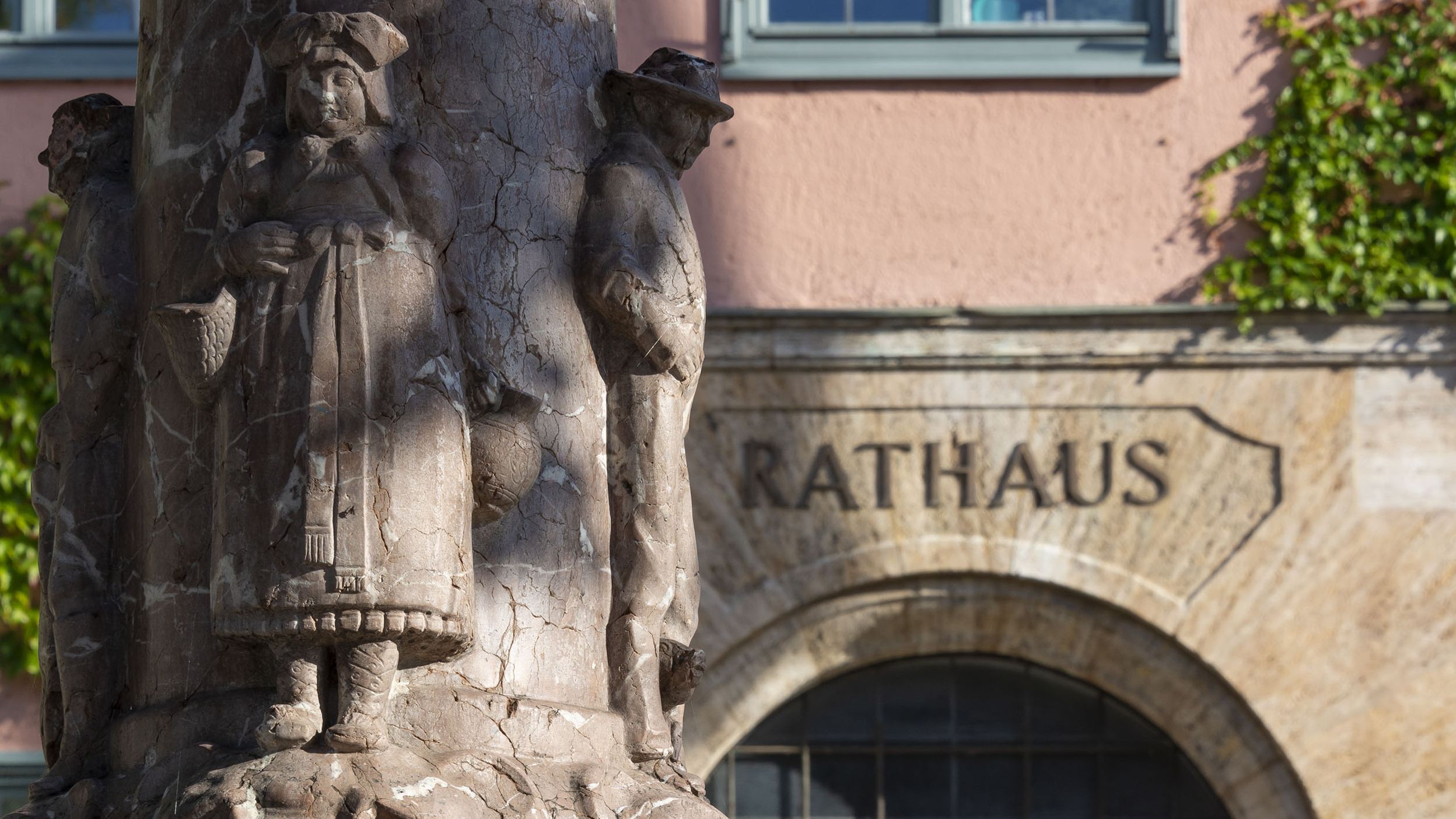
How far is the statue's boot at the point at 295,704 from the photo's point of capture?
10.1 feet

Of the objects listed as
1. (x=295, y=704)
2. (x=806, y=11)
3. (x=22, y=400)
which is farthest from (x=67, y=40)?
(x=295, y=704)

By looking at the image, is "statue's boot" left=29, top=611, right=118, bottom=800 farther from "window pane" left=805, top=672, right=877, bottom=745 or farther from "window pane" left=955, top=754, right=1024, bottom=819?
"window pane" left=955, top=754, right=1024, bottom=819

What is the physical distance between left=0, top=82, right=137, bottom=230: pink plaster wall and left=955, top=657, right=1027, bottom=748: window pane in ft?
13.7

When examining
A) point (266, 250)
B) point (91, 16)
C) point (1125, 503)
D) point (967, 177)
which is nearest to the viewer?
point (266, 250)

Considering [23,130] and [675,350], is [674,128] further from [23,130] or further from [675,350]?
[23,130]

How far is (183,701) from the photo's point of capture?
3.29 m

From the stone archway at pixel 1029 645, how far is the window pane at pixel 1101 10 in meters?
2.32

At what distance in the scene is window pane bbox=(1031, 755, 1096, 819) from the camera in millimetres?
9117

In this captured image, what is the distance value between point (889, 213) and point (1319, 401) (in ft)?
6.05

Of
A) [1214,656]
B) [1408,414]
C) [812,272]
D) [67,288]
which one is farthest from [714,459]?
[67,288]

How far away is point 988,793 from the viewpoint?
9.12 m

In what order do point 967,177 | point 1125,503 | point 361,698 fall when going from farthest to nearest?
point 967,177 < point 1125,503 < point 361,698

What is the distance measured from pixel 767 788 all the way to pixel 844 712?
1.44 ft

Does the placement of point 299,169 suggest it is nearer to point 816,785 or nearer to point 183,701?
point 183,701
